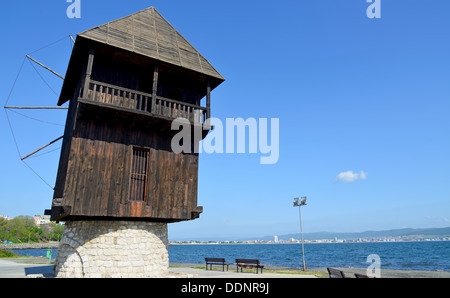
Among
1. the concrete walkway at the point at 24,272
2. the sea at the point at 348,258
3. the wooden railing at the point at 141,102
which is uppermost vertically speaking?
the wooden railing at the point at 141,102

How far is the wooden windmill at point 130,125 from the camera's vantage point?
481 inches

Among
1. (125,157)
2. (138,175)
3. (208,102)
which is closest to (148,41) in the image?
(208,102)

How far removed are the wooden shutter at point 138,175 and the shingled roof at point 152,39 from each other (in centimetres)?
473

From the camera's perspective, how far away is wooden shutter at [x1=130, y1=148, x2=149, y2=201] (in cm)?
1324

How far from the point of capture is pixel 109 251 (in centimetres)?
1234

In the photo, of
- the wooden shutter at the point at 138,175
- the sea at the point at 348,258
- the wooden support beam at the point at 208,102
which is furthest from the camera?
the sea at the point at 348,258

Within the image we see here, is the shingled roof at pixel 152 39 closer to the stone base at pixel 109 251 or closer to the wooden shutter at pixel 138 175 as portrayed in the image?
the wooden shutter at pixel 138 175

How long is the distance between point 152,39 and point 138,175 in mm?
7223

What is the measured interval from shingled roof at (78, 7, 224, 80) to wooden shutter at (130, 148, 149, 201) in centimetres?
473

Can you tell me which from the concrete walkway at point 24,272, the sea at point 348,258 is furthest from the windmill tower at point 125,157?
the sea at point 348,258
